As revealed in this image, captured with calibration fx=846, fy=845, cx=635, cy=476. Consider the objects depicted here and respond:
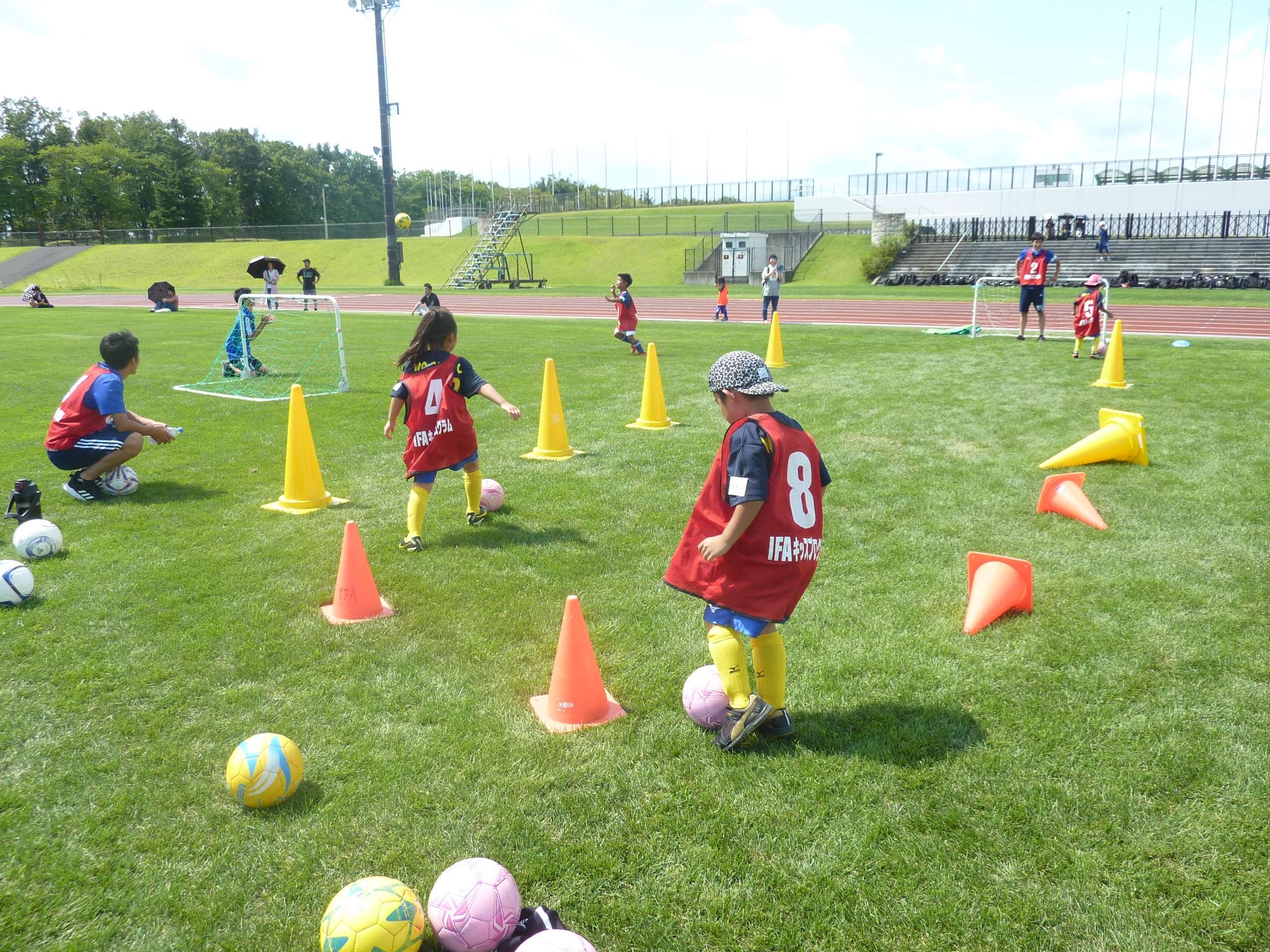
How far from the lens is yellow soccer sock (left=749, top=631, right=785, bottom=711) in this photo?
3754 millimetres

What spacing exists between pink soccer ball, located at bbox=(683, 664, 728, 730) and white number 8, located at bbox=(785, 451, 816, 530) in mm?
827

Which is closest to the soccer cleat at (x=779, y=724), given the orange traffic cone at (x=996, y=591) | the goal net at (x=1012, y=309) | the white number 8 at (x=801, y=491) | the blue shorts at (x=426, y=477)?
the white number 8 at (x=801, y=491)

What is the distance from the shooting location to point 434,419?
6.22 metres

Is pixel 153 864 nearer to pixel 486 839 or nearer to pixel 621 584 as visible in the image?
pixel 486 839

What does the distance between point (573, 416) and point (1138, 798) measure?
8589 mm

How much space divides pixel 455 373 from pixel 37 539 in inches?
124

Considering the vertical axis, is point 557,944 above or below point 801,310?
below

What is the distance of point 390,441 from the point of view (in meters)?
9.74

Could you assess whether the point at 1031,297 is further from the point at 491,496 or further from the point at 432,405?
the point at 432,405

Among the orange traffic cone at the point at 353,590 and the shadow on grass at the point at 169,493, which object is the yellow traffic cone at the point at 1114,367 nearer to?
the orange traffic cone at the point at 353,590

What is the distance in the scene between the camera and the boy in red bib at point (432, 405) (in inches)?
243

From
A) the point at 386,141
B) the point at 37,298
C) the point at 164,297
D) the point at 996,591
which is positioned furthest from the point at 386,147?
the point at 996,591

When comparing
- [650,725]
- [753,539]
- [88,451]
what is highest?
[753,539]

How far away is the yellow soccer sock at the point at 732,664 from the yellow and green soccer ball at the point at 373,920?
1.59 metres
